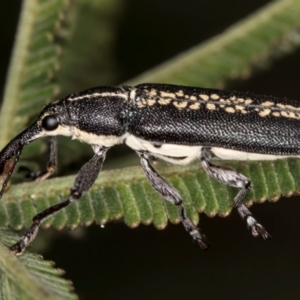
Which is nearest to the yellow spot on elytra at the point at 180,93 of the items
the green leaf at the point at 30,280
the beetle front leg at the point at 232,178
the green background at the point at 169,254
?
the beetle front leg at the point at 232,178

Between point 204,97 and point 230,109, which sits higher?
point 204,97

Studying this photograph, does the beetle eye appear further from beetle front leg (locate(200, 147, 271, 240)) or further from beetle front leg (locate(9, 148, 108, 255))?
beetle front leg (locate(200, 147, 271, 240))

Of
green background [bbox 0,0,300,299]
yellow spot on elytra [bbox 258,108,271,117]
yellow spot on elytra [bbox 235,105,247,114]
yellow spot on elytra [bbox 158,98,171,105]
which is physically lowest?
green background [bbox 0,0,300,299]

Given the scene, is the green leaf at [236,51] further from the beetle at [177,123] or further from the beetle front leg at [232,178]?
the beetle front leg at [232,178]

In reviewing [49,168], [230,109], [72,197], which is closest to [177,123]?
[230,109]

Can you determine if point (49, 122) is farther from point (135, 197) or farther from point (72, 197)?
point (135, 197)

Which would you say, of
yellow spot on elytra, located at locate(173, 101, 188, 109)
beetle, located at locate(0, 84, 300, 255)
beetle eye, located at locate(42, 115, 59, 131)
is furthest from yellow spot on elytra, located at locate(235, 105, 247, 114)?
beetle eye, located at locate(42, 115, 59, 131)

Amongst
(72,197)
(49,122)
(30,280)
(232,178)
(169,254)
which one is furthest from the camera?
(169,254)

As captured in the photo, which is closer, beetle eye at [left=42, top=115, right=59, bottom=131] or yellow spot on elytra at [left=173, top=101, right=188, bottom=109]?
beetle eye at [left=42, top=115, right=59, bottom=131]
